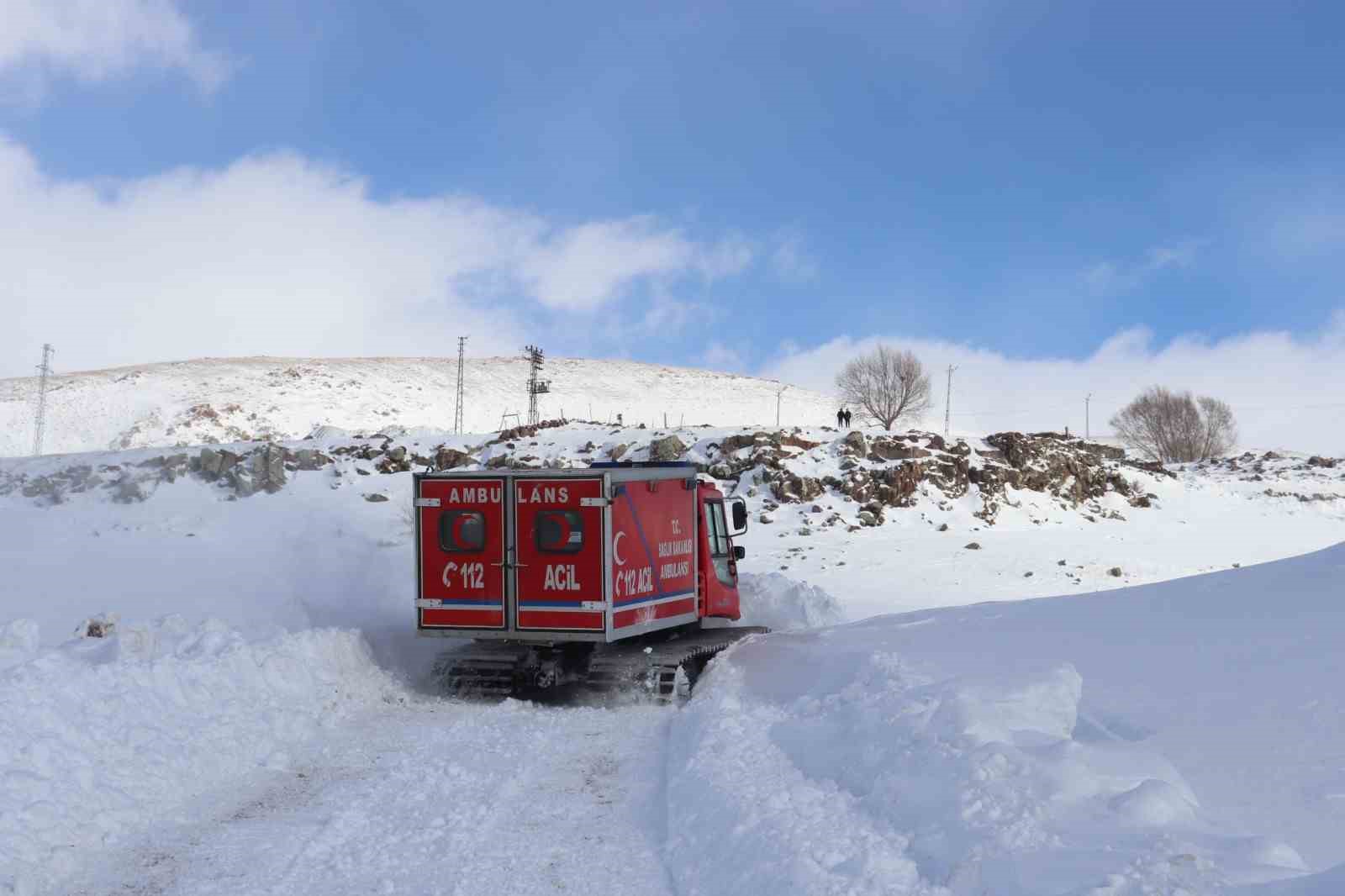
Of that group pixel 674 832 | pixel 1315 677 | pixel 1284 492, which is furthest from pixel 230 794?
pixel 1284 492

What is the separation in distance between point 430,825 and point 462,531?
5.46 meters

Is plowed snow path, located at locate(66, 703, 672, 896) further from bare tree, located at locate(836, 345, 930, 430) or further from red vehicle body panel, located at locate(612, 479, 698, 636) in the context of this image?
bare tree, located at locate(836, 345, 930, 430)

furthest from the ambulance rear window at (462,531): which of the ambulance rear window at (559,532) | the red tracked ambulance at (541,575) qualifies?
→ the ambulance rear window at (559,532)

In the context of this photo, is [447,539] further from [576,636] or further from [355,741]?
[355,741]

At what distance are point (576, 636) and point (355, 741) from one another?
2.91 meters

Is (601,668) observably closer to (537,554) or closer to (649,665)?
(649,665)

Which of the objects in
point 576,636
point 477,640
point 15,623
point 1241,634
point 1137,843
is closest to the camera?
point 1137,843

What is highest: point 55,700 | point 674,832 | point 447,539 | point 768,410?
point 768,410

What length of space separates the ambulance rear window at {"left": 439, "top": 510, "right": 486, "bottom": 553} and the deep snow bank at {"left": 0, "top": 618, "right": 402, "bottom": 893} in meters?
1.55

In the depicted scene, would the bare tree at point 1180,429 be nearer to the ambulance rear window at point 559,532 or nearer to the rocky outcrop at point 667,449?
the rocky outcrop at point 667,449

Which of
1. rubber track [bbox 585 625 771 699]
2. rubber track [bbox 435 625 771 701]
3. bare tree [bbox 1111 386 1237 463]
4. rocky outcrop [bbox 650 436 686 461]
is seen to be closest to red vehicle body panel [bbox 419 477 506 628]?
rubber track [bbox 435 625 771 701]

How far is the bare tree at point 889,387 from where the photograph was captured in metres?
69.6

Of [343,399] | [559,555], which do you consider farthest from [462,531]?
[343,399]

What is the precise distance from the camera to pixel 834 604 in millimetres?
17812
